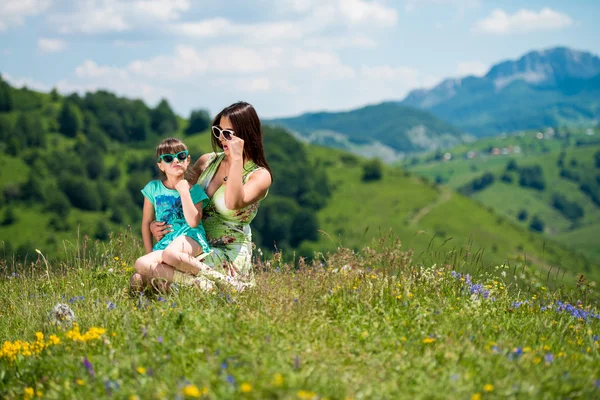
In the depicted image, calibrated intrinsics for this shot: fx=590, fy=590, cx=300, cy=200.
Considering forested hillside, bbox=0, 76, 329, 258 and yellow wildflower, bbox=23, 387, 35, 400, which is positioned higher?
yellow wildflower, bbox=23, 387, 35, 400

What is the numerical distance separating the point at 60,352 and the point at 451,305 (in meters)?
3.46

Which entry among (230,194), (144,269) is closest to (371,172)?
(230,194)

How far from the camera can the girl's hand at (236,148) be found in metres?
5.95

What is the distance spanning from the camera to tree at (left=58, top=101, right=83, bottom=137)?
173 m

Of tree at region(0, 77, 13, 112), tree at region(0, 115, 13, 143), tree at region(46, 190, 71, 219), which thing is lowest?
tree at region(46, 190, 71, 219)

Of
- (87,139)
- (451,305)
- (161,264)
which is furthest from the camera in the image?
(87,139)

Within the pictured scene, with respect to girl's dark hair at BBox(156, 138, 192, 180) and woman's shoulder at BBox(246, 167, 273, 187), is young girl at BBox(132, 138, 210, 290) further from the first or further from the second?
woman's shoulder at BBox(246, 167, 273, 187)

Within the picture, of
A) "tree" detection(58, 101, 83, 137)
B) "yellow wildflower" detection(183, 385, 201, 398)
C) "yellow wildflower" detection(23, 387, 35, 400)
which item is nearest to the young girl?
"yellow wildflower" detection(23, 387, 35, 400)

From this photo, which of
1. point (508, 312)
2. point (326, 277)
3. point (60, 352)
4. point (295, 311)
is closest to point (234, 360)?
point (295, 311)

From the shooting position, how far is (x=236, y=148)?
19.7ft

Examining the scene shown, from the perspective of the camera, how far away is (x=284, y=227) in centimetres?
13012

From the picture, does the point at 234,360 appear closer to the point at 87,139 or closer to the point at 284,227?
the point at 284,227

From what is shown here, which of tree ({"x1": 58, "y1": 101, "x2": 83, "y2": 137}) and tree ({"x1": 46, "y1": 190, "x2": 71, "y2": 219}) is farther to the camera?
tree ({"x1": 58, "y1": 101, "x2": 83, "y2": 137})

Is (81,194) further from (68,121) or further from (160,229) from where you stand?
(160,229)
